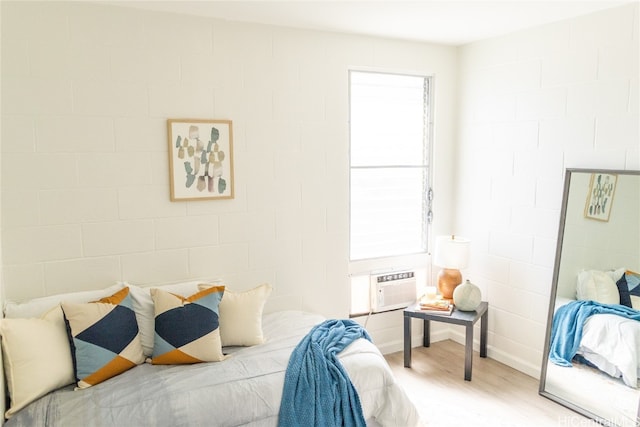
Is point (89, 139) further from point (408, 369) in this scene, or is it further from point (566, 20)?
point (566, 20)

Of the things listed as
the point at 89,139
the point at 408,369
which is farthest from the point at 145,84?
the point at 408,369

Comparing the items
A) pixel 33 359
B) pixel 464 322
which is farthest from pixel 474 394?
pixel 33 359

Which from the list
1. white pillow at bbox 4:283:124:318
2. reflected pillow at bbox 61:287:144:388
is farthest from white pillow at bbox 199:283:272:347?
white pillow at bbox 4:283:124:318

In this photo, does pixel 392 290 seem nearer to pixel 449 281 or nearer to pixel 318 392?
pixel 449 281

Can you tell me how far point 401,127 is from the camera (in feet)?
13.4

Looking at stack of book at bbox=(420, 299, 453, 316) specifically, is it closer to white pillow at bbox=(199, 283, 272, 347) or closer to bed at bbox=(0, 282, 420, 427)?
bed at bbox=(0, 282, 420, 427)

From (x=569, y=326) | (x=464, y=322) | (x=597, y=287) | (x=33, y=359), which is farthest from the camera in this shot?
(x=464, y=322)

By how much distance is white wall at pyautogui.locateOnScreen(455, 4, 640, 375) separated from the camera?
3.09 meters

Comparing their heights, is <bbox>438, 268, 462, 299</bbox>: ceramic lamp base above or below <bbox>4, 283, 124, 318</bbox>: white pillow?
below

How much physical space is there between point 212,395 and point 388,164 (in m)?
2.29

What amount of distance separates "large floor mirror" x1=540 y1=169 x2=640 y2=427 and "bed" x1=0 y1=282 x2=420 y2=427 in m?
1.21

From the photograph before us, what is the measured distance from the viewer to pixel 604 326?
3.02 metres

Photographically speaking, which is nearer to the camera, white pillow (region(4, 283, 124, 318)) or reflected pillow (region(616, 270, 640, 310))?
white pillow (region(4, 283, 124, 318))

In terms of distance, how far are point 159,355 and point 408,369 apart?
1911 mm
